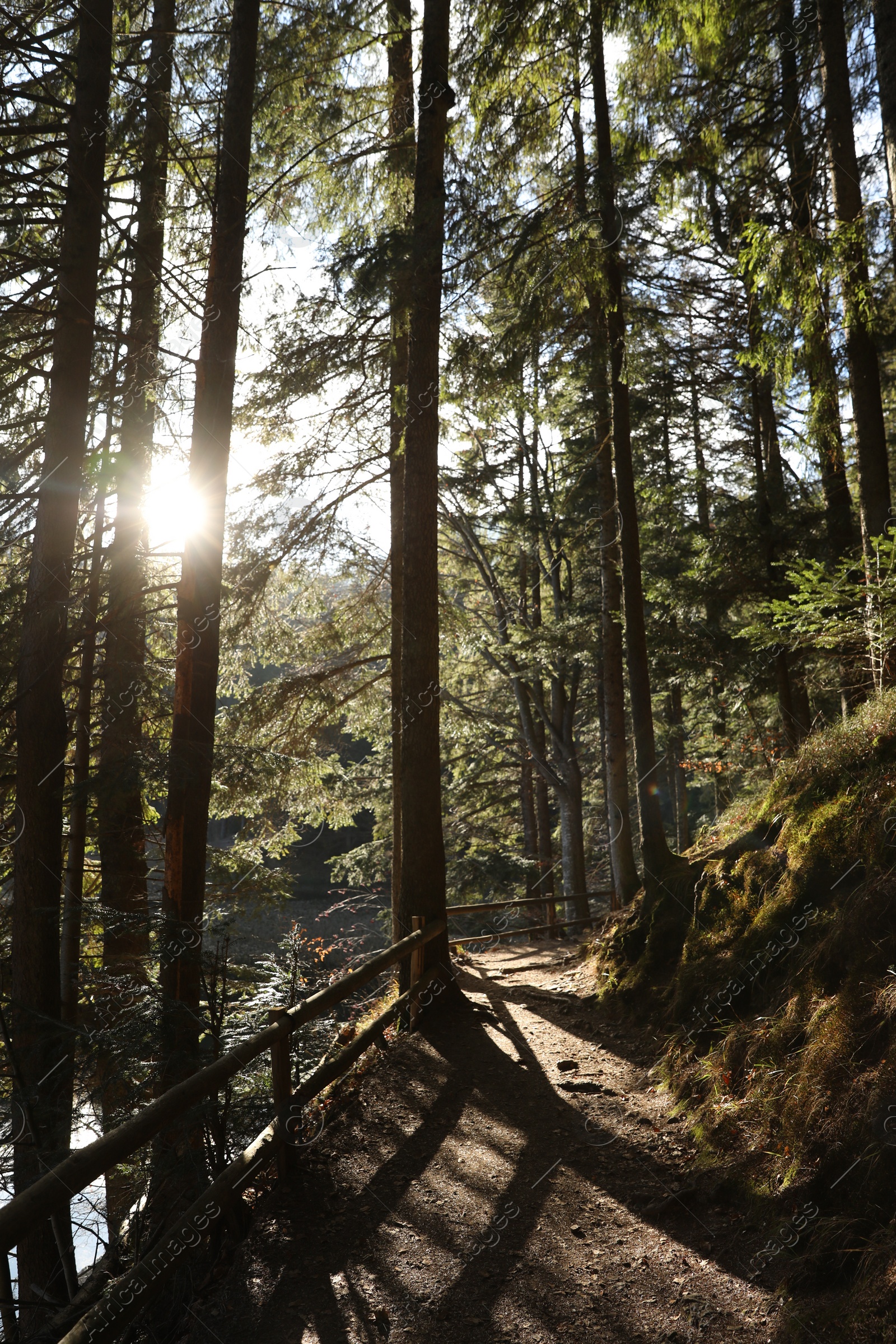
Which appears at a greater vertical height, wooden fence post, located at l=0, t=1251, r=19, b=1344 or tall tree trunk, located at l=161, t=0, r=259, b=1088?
tall tree trunk, located at l=161, t=0, r=259, b=1088

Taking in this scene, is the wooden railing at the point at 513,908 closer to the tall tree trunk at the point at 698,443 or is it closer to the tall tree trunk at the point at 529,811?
the tall tree trunk at the point at 529,811

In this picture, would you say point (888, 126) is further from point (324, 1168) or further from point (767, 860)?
point (324, 1168)

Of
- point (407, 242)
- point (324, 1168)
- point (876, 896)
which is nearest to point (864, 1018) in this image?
point (876, 896)

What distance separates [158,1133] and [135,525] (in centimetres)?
613

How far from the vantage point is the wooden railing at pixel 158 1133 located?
2.52m

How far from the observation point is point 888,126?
195 inches

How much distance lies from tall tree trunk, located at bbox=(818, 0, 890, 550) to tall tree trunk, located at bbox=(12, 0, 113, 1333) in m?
6.74

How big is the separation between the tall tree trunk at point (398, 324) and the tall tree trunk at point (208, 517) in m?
1.70

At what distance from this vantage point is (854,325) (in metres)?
7.14

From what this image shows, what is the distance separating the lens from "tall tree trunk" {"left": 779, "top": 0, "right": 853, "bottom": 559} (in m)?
6.57

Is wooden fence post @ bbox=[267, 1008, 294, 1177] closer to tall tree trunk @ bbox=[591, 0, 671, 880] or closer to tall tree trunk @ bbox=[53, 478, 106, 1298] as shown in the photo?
Answer: tall tree trunk @ bbox=[53, 478, 106, 1298]

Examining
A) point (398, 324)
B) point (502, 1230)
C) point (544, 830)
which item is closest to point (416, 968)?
point (502, 1230)

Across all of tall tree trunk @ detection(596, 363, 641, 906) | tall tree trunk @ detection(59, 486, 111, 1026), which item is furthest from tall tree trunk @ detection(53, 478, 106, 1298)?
tall tree trunk @ detection(596, 363, 641, 906)

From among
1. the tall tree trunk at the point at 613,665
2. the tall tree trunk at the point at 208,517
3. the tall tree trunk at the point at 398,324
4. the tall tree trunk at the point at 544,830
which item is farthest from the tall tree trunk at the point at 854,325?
the tall tree trunk at the point at 544,830
